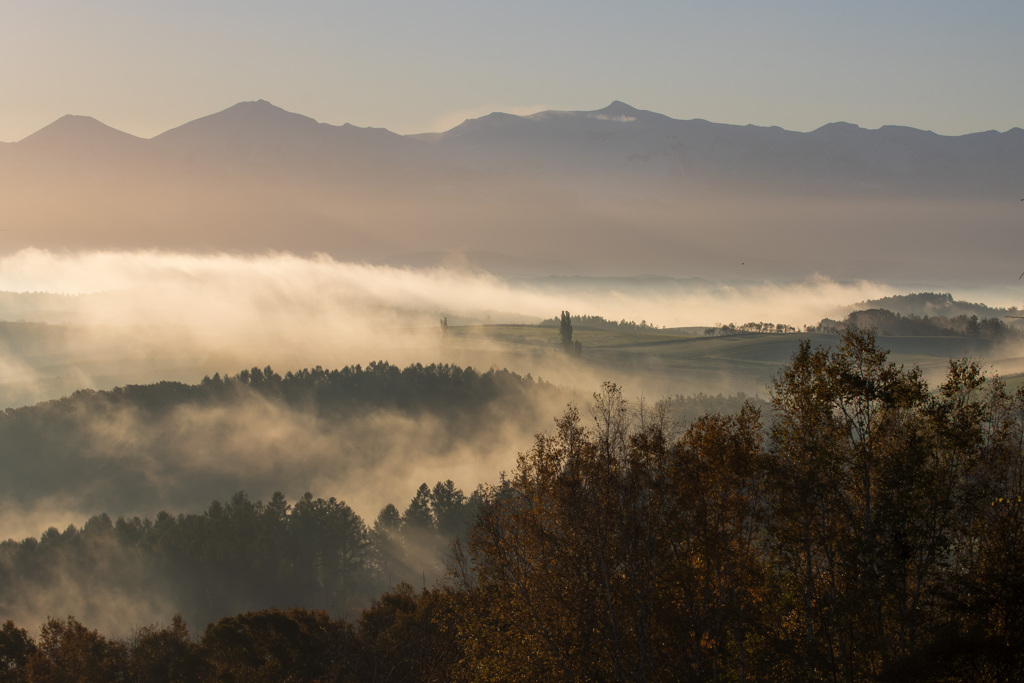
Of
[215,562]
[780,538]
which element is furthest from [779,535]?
[215,562]

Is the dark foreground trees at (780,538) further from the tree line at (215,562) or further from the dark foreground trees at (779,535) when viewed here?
the tree line at (215,562)

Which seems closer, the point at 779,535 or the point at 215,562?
the point at 779,535

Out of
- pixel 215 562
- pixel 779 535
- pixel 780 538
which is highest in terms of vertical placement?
pixel 779 535

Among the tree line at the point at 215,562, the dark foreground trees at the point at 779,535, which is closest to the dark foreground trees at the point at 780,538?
the dark foreground trees at the point at 779,535

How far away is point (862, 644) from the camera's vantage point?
116 feet

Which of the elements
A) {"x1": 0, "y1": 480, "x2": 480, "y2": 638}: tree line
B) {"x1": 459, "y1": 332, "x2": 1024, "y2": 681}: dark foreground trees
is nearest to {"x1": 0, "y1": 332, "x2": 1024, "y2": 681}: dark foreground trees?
{"x1": 459, "y1": 332, "x2": 1024, "y2": 681}: dark foreground trees

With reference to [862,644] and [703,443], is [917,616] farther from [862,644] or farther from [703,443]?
[703,443]

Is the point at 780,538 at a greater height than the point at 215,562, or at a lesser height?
greater

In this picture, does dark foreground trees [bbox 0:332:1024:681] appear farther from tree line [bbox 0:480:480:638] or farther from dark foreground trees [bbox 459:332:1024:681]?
tree line [bbox 0:480:480:638]

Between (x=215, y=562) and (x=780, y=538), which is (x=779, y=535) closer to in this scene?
(x=780, y=538)

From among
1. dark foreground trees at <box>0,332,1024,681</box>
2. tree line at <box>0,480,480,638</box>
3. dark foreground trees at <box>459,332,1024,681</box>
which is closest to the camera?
dark foreground trees at <box>0,332,1024,681</box>

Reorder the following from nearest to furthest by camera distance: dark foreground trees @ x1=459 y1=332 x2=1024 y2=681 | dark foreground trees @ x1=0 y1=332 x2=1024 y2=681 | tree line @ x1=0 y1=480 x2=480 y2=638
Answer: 1. dark foreground trees @ x1=0 y1=332 x2=1024 y2=681
2. dark foreground trees @ x1=459 y1=332 x2=1024 y2=681
3. tree line @ x1=0 y1=480 x2=480 y2=638

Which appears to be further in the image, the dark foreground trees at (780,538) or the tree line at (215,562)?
the tree line at (215,562)

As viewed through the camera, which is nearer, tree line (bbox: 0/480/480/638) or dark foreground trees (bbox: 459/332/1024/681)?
dark foreground trees (bbox: 459/332/1024/681)
